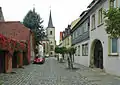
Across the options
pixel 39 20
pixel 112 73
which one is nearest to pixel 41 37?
pixel 39 20

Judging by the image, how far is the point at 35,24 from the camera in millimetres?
55031

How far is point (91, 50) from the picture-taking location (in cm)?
2816

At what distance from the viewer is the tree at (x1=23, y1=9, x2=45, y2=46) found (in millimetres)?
54997

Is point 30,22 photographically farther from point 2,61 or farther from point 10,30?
point 2,61

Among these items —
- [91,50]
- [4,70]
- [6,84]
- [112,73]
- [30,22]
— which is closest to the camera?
[6,84]

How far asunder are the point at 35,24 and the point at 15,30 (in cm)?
1325

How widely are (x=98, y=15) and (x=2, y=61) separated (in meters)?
9.92

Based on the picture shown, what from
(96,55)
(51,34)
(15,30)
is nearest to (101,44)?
(96,55)

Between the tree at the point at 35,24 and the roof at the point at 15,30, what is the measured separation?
1213 centimetres

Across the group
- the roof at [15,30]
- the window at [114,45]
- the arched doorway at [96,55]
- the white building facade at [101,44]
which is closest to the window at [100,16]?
the white building facade at [101,44]


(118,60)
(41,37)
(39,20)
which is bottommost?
(118,60)

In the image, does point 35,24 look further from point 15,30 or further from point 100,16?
point 100,16

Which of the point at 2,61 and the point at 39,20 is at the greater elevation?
the point at 39,20

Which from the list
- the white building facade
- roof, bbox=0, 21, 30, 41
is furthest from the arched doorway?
roof, bbox=0, 21, 30, 41
